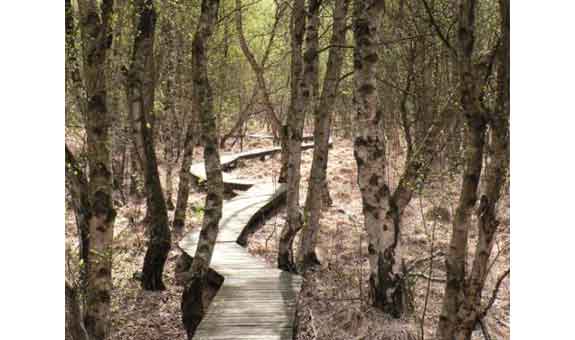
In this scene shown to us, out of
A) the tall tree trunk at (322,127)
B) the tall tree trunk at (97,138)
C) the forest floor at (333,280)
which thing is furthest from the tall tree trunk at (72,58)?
the tall tree trunk at (322,127)

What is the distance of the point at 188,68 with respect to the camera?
16672mm

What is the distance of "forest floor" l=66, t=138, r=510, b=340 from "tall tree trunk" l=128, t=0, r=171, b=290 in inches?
19.7

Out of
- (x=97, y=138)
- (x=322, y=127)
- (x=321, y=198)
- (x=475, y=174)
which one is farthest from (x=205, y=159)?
(x=475, y=174)

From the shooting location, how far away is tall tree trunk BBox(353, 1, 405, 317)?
6.96 metres

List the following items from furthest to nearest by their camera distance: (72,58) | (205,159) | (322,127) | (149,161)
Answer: (322,127) → (149,161) → (205,159) → (72,58)

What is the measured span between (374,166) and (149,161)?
3693 millimetres

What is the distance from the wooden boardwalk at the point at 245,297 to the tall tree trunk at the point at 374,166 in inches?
48.4

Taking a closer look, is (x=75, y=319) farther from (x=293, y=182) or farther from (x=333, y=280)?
(x=333, y=280)

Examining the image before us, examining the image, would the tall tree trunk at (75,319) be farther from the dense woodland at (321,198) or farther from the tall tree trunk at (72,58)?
the tall tree trunk at (72,58)

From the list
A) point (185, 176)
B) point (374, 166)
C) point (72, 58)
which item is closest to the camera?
point (72, 58)

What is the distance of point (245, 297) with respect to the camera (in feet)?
24.5

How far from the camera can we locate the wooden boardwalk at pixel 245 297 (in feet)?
20.8
